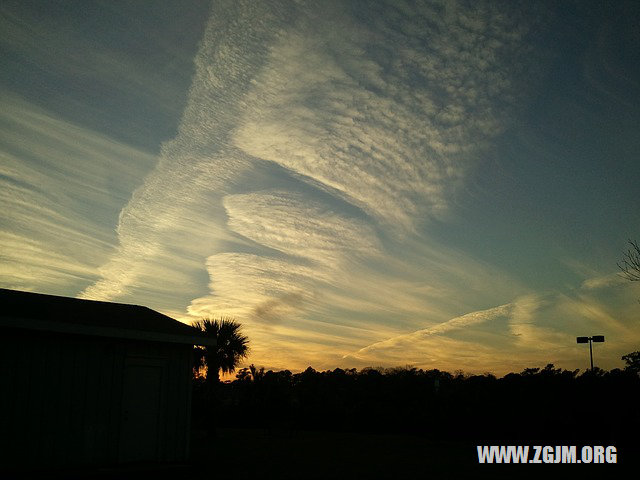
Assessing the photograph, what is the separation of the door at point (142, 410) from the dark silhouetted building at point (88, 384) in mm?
23

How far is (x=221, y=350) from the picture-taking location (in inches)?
1072

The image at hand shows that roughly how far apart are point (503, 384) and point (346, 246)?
13.8 metres

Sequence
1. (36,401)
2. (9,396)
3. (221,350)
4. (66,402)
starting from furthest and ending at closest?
(221,350) < (66,402) < (36,401) < (9,396)

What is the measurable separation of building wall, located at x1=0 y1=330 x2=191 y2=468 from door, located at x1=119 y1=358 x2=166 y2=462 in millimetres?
24

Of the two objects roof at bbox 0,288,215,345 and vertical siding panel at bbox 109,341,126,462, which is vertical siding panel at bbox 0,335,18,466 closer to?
roof at bbox 0,288,215,345

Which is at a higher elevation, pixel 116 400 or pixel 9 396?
pixel 9 396

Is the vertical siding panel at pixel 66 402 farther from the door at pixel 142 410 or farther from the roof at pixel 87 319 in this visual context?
the door at pixel 142 410

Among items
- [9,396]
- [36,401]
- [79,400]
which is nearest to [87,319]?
[79,400]

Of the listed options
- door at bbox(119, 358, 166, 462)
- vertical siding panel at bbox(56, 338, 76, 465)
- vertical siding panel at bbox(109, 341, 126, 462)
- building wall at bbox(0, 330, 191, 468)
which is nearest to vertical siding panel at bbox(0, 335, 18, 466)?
building wall at bbox(0, 330, 191, 468)

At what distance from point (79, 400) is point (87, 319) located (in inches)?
69.9

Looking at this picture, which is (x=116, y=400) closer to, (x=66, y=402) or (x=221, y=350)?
(x=66, y=402)

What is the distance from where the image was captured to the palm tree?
26934 mm

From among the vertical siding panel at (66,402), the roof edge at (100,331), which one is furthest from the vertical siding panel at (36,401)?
the roof edge at (100,331)

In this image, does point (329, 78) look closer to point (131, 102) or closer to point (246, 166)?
point (246, 166)
